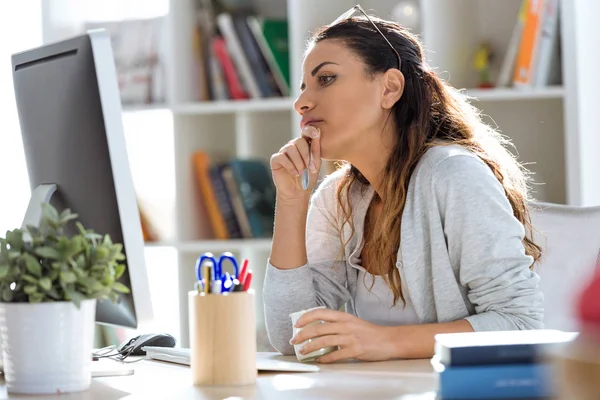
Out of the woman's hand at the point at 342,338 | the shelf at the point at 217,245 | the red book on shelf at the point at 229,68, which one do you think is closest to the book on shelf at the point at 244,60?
the red book on shelf at the point at 229,68

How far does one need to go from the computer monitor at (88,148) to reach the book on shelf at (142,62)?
1.60 meters

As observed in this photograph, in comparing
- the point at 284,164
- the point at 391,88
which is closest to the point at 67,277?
the point at 284,164

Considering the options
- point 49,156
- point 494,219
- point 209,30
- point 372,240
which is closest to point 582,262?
point 494,219

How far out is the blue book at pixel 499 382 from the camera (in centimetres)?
88

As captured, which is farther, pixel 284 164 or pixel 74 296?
pixel 284 164

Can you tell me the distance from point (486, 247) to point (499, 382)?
28.0 inches

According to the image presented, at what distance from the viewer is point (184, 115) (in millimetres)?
3043

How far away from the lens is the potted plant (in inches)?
43.2

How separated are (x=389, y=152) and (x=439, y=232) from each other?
0.30m

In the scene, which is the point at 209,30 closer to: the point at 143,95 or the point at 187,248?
the point at 143,95

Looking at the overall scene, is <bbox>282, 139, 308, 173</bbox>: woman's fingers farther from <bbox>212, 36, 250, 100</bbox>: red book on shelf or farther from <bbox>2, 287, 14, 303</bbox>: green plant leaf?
<bbox>212, 36, 250, 100</bbox>: red book on shelf

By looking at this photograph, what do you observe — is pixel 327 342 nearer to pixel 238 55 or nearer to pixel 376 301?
pixel 376 301

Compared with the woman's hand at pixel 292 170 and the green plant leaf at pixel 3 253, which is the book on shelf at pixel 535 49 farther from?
the green plant leaf at pixel 3 253

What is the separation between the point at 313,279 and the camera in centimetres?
184
